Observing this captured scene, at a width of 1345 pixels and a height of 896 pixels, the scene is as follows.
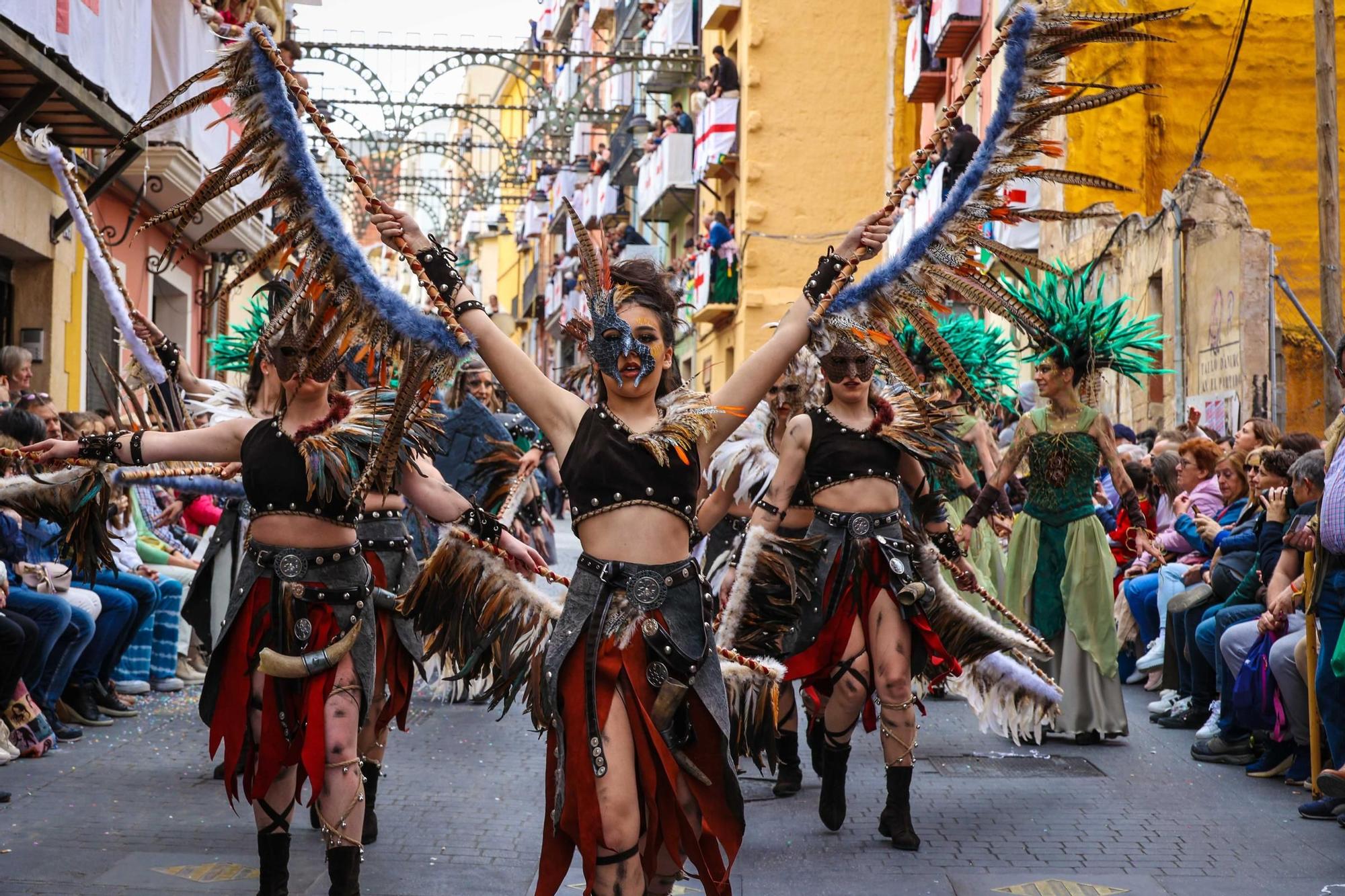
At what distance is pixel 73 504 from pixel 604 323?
8.56 ft

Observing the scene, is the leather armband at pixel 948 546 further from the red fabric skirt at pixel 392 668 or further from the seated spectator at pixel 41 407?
the seated spectator at pixel 41 407

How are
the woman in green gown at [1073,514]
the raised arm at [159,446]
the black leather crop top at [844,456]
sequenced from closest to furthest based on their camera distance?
the raised arm at [159,446], the black leather crop top at [844,456], the woman in green gown at [1073,514]

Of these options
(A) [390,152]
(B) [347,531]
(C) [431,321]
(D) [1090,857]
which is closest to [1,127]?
(B) [347,531]

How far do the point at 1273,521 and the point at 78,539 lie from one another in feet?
19.3

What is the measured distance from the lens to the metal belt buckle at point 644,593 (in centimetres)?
462

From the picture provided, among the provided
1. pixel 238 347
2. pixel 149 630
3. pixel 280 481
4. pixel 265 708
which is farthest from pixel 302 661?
pixel 149 630

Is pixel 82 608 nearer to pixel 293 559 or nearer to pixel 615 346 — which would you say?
pixel 293 559

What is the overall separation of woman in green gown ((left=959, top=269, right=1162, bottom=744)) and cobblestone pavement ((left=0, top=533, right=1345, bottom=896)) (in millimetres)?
366

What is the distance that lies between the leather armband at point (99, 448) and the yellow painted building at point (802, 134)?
2951 centimetres

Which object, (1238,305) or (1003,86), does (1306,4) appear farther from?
(1003,86)

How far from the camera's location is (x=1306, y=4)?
68.8 feet

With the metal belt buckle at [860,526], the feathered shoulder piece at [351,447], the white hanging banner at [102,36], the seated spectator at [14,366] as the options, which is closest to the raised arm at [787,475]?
the metal belt buckle at [860,526]

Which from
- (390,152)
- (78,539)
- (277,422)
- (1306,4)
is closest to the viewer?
(277,422)

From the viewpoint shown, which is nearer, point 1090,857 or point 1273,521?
point 1090,857
